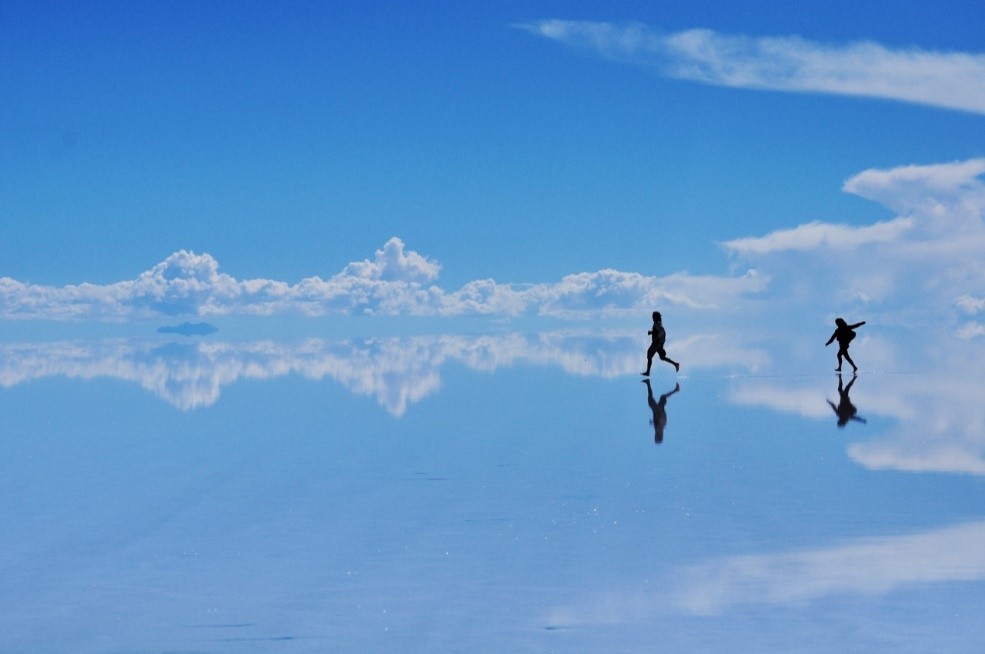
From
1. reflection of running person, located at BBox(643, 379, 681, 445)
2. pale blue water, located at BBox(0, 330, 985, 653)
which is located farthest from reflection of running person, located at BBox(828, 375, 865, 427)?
reflection of running person, located at BBox(643, 379, 681, 445)

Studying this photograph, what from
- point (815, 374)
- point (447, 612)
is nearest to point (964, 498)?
point (447, 612)

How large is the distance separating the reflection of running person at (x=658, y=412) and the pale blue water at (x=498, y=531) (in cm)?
23

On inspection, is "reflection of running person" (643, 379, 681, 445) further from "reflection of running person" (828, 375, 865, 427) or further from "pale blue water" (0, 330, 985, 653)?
"reflection of running person" (828, 375, 865, 427)

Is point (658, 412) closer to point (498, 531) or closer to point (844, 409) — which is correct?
point (844, 409)

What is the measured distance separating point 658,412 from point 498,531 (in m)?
12.9

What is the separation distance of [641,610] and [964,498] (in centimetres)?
624

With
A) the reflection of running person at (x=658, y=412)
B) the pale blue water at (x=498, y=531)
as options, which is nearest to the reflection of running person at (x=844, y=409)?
the pale blue water at (x=498, y=531)

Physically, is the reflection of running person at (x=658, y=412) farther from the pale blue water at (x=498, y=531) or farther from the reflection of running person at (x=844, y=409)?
the reflection of running person at (x=844, y=409)

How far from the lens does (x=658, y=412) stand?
23.6 m

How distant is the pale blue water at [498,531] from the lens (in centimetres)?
809

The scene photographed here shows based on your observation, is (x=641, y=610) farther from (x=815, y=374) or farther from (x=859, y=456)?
(x=815, y=374)

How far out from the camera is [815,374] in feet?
118

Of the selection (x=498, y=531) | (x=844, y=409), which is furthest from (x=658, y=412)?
(x=498, y=531)

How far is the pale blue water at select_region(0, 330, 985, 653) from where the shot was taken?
8.09 meters
